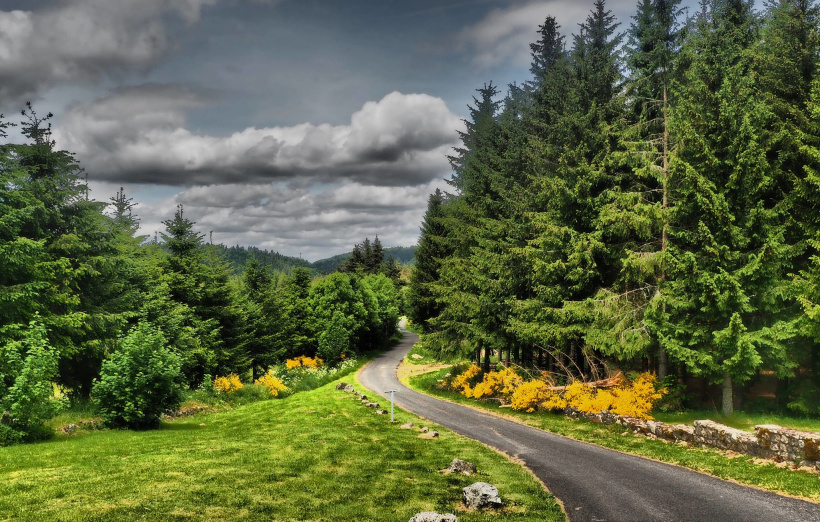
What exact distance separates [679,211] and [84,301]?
28377 mm

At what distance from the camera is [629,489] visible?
10.4 meters

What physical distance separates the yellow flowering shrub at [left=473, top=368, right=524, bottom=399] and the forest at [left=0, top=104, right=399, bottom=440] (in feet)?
54.6

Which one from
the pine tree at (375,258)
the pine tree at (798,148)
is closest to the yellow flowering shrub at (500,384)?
the pine tree at (798,148)

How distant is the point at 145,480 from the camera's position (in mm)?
9484

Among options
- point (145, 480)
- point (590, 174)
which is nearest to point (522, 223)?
point (590, 174)

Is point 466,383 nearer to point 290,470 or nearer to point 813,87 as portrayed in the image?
point 290,470

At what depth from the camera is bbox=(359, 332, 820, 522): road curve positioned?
8773 mm

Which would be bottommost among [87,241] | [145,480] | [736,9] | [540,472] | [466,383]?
[466,383]

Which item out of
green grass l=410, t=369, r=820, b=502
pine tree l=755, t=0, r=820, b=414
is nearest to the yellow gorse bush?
green grass l=410, t=369, r=820, b=502

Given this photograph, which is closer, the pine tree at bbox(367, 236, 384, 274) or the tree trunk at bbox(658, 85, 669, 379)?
the tree trunk at bbox(658, 85, 669, 379)

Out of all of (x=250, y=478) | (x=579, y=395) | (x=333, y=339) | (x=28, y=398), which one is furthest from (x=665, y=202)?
(x=333, y=339)

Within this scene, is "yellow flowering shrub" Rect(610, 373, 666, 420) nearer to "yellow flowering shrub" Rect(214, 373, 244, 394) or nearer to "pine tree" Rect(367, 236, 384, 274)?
"yellow flowering shrub" Rect(214, 373, 244, 394)

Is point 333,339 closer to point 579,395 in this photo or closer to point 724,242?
point 579,395

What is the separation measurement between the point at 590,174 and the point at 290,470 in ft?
60.5
